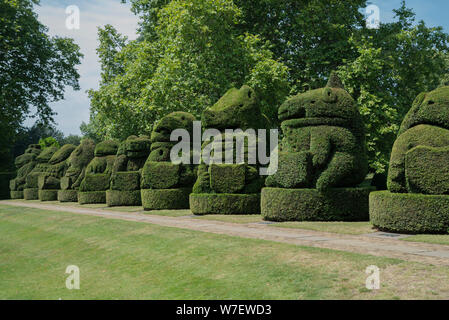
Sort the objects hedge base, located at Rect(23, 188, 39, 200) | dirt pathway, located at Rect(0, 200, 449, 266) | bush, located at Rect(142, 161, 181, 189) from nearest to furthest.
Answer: dirt pathway, located at Rect(0, 200, 449, 266) < bush, located at Rect(142, 161, 181, 189) < hedge base, located at Rect(23, 188, 39, 200)

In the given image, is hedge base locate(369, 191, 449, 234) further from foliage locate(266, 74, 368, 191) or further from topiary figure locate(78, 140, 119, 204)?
topiary figure locate(78, 140, 119, 204)

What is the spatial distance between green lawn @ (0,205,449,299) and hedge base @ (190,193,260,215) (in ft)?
12.2

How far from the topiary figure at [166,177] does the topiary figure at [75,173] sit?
8.95 m

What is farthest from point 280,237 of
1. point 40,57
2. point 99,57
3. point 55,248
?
point 40,57

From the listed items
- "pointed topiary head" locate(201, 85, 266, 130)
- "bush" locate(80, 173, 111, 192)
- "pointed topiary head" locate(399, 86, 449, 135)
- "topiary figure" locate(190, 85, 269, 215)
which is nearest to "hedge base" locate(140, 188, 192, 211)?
"topiary figure" locate(190, 85, 269, 215)

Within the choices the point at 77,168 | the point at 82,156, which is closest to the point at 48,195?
the point at 77,168

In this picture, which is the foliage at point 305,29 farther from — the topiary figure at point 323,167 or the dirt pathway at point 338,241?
the dirt pathway at point 338,241

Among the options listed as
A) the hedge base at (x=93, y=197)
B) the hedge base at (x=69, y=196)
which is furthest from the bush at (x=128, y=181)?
the hedge base at (x=69, y=196)

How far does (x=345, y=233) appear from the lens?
33.3 ft

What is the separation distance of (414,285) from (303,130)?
8.14m

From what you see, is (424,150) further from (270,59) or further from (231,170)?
(270,59)

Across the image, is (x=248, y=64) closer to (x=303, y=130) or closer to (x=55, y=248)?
(x=303, y=130)

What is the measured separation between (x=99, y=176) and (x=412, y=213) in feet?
57.9

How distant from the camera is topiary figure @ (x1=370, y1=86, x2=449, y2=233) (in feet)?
31.3
